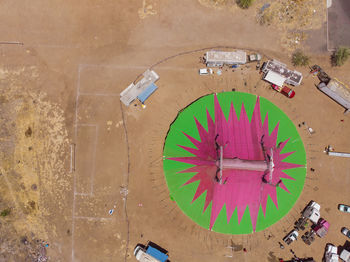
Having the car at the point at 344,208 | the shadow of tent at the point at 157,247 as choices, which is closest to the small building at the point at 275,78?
the car at the point at 344,208

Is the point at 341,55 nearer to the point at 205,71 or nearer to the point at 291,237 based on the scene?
the point at 205,71

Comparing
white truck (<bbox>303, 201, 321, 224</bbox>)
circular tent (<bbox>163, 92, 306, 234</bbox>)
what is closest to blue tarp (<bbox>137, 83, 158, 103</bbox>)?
circular tent (<bbox>163, 92, 306, 234</bbox>)

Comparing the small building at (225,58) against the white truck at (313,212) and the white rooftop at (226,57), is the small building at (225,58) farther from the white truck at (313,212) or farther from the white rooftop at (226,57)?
the white truck at (313,212)

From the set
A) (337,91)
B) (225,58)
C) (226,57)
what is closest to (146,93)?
(225,58)

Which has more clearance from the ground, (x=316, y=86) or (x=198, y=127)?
(x=316, y=86)

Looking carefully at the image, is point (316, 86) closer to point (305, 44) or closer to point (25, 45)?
point (305, 44)

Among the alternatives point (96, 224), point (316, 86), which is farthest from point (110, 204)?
point (316, 86)
